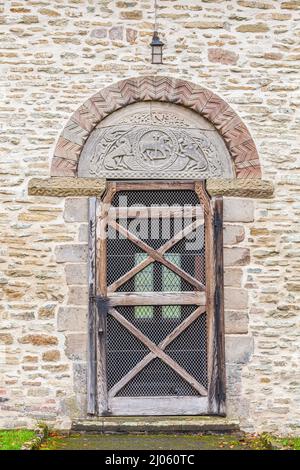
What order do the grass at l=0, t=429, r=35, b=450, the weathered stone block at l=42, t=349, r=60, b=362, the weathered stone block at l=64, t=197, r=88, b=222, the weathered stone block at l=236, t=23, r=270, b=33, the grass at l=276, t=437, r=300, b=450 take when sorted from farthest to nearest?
the weathered stone block at l=236, t=23, r=270, b=33
the weathered stone block at l=64, t=197, r=88, b=222
the weathered stone block at l=42, t=349, r=60, b=362
the grass at l=276, t=437, r=300, b=450
the grass at l=0, t=429, r=35, b=450

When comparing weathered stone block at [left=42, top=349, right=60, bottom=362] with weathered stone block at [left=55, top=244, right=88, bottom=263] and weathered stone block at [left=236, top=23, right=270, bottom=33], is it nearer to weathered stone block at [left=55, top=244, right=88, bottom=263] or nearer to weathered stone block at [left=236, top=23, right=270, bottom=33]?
weathered stone block at [left=55, top=244, right=88, bottom=263]

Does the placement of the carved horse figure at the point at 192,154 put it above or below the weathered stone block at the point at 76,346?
above

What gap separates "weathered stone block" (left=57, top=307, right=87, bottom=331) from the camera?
8672 millimetres

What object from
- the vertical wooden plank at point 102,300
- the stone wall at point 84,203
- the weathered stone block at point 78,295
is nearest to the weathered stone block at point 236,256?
the stone wall at point 84,203

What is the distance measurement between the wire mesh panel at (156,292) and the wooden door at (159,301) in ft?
0.04

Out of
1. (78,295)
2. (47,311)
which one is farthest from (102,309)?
(47,311)

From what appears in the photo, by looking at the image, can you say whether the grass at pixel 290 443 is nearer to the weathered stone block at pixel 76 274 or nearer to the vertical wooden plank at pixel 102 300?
the vertical wooden plank at pixel 102 300

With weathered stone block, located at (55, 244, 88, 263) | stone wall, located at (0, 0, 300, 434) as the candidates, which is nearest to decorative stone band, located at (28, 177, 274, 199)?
stone wall, located at (0, 0, 300, 434)

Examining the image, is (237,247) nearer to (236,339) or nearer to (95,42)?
(236,339)

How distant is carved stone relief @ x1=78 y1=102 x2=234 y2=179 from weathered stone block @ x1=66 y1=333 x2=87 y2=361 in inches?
74.1

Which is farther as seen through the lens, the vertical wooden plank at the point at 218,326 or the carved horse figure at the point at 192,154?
the carved horse figure at the point at 192,154

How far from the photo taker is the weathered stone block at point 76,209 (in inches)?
347

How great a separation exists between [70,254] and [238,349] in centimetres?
222

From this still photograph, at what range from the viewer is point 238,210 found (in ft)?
29.2
